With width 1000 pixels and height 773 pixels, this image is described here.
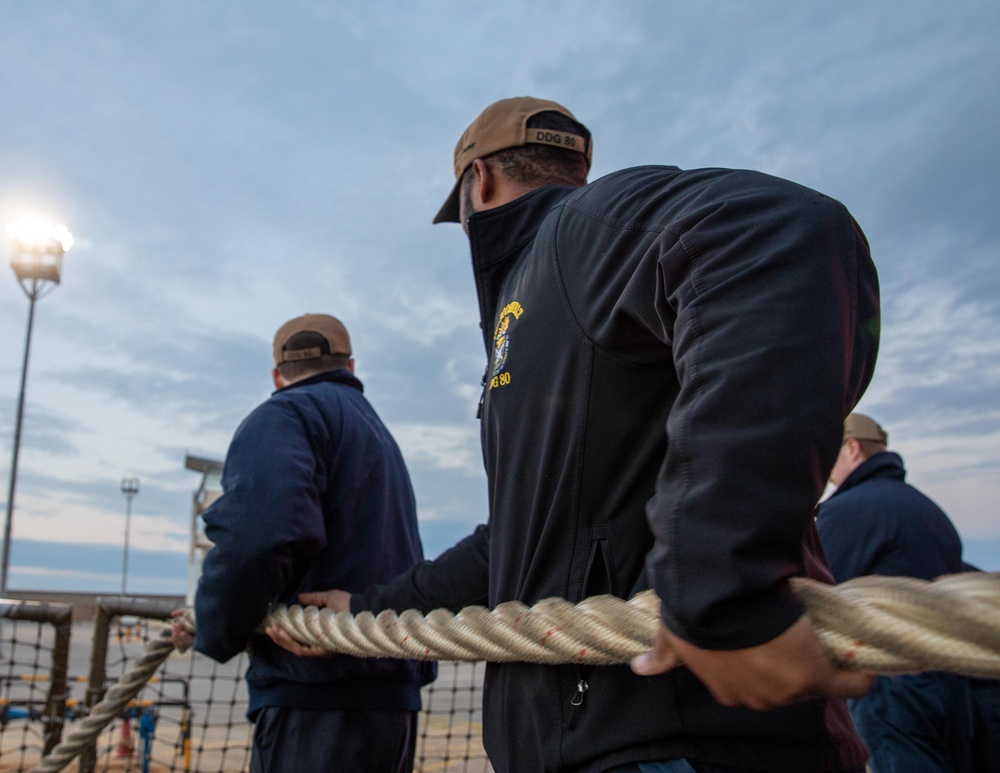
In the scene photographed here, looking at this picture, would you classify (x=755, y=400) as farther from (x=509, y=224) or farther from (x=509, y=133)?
(x=509, y=133)

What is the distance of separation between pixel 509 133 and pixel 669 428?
1197 millimetres

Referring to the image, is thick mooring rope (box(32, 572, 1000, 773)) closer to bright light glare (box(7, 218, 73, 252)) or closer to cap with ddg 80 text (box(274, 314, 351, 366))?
cap with ddg 80 text (box(274, 314, 351, 366))

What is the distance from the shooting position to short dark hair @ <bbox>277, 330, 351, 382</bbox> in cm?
329

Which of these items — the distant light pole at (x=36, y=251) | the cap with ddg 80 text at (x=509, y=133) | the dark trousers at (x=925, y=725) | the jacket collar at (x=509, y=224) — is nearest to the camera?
the jacket collar at (x=509, y=224)

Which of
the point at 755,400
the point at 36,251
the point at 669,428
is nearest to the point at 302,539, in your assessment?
the point at 669,428

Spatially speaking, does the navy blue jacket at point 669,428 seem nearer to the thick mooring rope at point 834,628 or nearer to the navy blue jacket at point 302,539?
the thick mooring rope at point 834,628

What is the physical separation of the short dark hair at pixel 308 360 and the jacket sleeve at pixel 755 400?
240 centimetres

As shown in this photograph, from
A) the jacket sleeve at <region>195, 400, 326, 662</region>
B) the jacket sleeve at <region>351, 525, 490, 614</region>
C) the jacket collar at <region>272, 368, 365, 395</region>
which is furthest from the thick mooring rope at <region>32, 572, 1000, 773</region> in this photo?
the jacket collar at <region>272, 368, 365, 395</region>

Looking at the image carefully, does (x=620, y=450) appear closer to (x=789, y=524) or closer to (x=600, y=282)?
(x=600, y=282)

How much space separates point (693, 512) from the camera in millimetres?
942

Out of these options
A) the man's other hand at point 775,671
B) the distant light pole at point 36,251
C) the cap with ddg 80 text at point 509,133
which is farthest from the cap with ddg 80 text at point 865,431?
the distant light pole at point 36,251

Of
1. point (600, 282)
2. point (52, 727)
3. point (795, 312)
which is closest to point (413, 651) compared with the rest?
point (600, 282)

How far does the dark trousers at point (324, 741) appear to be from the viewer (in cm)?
262

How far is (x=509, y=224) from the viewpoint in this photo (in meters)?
1.80
